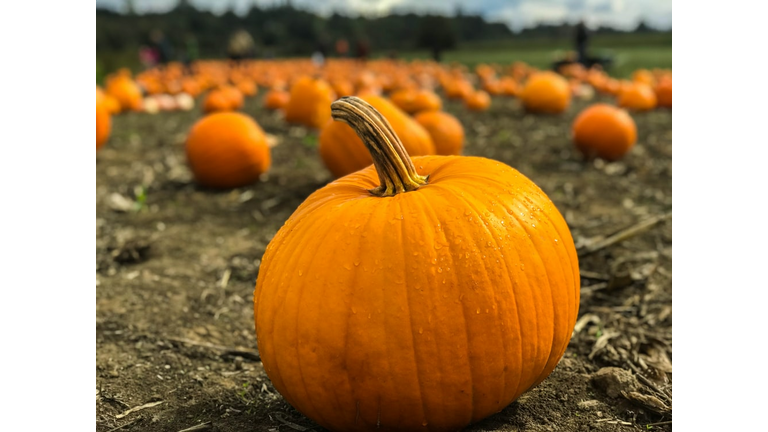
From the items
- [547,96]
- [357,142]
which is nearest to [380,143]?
[357,142]

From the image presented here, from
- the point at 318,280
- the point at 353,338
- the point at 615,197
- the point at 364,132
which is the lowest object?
the point at 615,197

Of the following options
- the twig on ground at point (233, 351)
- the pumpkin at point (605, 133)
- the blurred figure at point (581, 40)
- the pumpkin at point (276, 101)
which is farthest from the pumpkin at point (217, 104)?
the blurred figure at point (581, 40)

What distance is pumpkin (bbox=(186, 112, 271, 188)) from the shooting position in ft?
21.5

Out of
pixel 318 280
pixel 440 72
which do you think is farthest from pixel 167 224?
pixel 440 72

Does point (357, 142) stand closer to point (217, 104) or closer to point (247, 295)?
point (247, 295)

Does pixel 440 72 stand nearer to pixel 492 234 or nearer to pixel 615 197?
pixel 615 197

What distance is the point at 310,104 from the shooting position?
414 inches

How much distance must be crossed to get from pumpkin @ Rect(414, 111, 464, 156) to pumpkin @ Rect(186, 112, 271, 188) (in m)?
1.68

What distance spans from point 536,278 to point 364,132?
0.81 meters

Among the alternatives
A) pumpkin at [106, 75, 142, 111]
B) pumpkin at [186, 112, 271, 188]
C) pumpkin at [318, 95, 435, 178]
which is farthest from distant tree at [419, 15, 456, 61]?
pumpkin at [318, 95, 435, 178]

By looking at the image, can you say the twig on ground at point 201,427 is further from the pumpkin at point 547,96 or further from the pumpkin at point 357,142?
the pumpkin at point 547,96

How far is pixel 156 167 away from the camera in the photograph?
7.95 m

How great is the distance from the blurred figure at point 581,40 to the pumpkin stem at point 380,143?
20549 millimetres

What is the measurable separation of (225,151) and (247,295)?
8.78 feet
